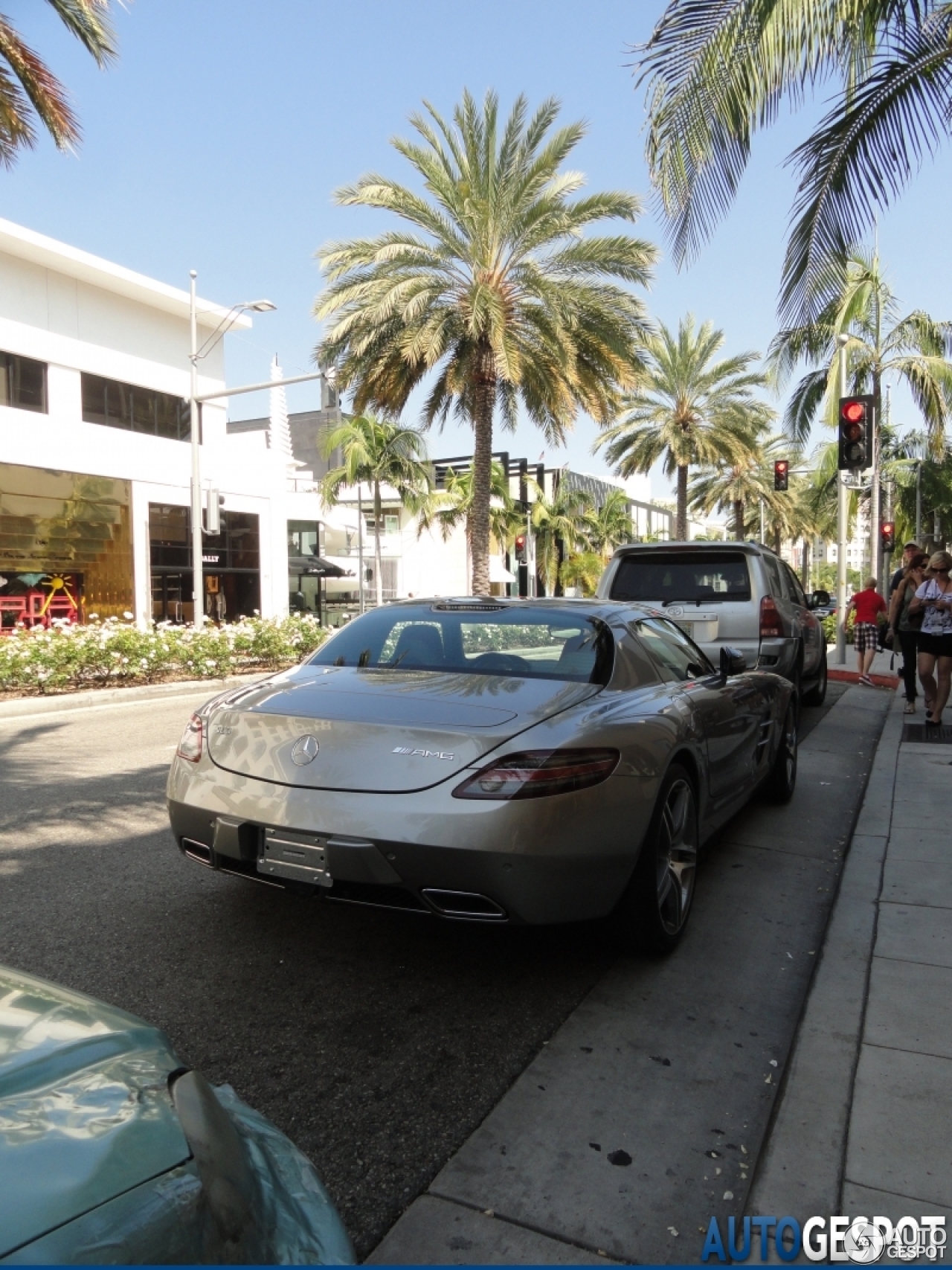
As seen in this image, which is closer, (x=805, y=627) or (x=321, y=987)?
(x=321, y=987)

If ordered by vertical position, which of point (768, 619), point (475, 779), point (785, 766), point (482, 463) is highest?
point (482, 463)

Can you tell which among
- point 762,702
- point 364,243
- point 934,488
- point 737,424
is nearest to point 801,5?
point 762,702

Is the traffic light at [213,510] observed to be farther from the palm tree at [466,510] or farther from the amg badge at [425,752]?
the palm tree at [466,510]

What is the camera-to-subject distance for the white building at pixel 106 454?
23.0 m

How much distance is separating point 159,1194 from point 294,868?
6.62 feet

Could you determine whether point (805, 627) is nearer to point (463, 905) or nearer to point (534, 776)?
point (534, 776)

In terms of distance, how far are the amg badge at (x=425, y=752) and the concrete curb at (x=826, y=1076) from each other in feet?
4.72

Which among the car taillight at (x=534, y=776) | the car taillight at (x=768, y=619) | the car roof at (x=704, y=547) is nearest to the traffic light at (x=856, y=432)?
the car roof at (x=704, y=547)

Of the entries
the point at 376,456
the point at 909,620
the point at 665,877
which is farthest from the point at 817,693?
the point at 376,456

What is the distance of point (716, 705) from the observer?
4664 mm

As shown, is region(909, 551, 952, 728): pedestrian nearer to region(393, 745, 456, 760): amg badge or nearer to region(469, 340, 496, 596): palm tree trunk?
region(393, 745, 456, 760): amg badge

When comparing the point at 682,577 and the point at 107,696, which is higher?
the point at 682,577

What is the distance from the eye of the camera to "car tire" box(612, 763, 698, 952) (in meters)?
3.62

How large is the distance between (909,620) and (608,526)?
45.7 metres
